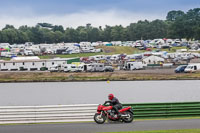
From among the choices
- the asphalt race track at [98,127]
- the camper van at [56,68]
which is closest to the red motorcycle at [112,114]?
the asphalt race track at [98,127]

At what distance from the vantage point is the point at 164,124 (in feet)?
60.3

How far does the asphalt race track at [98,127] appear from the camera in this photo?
1709 cm

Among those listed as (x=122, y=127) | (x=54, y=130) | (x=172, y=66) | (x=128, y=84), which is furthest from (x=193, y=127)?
(x=172, y=66)

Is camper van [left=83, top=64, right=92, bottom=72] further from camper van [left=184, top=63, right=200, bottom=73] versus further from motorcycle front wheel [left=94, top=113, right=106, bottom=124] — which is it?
motorcycle front wheel [left=94, top=113, right=106, bottom=124]

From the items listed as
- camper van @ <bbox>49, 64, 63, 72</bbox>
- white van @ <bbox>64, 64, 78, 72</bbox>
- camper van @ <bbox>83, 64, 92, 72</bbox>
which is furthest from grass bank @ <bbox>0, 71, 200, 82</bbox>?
camper van @ <bbox>49, 64, 63, 72</bbox>

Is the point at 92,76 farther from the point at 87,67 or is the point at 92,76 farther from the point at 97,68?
the point at 87,67

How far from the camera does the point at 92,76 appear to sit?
6906 centimetres

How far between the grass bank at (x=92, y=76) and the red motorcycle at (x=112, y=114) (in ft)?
156

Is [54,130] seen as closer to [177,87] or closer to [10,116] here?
[10,116]

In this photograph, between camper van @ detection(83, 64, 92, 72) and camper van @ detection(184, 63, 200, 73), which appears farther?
camper van @ detection(83, 64, 92, 72)

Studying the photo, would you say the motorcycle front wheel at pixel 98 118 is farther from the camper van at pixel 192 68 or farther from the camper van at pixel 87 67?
the camper van at pixel 87 67

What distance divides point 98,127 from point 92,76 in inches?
2022

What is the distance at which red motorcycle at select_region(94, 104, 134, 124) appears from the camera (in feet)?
61.0

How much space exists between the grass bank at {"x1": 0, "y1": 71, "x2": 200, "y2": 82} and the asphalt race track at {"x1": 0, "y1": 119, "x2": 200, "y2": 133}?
155 feet
